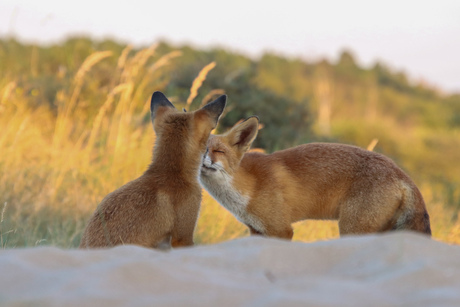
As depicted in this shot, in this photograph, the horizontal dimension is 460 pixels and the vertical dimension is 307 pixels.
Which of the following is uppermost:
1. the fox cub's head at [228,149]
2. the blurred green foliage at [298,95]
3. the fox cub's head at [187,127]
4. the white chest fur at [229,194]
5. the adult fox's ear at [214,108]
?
the adult fox's ear at [214,108]

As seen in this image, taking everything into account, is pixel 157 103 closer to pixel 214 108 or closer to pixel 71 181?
pixel 214 108

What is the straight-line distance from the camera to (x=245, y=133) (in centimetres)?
545

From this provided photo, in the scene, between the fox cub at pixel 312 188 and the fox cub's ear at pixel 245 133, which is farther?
the fox cub's ear at pixel 245 133

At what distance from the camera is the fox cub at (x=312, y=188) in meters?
4.75

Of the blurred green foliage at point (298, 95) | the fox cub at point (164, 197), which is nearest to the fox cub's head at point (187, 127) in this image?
the fox cub at point (164, 197)

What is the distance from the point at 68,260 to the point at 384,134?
1983 cm

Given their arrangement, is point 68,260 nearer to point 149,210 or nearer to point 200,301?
point 200,301

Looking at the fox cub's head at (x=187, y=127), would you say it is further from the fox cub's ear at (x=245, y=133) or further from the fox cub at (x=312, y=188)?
the fox cub's ear at (x=245, y=133)

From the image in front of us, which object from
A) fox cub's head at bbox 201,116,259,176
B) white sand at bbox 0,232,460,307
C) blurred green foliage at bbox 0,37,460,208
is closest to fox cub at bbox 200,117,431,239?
fox cub's head at bbox 201,116,259,176

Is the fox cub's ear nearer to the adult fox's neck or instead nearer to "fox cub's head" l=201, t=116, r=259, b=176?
"fox cub's head" l=201, t=116, r=259, b=176

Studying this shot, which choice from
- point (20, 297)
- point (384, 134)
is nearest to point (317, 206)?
point (20, 297)

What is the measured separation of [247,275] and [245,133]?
10.5 feet

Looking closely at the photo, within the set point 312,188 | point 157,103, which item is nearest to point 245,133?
point 312,188

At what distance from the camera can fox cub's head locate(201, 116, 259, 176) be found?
16.3 feet
